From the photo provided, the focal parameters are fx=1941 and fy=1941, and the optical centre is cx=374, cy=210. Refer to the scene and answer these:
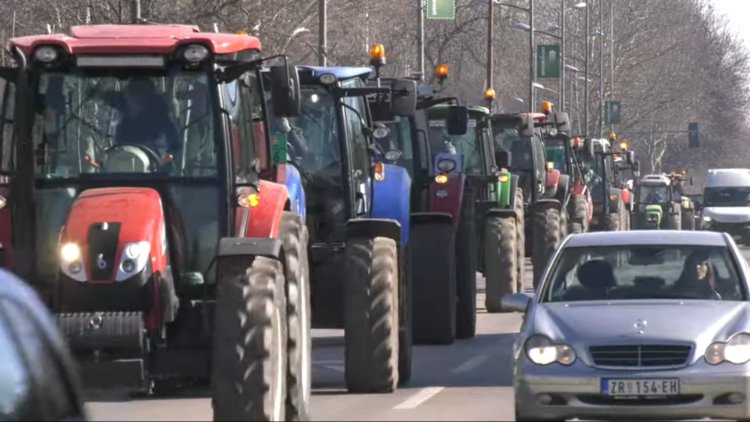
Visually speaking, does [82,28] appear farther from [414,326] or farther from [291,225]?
[414,326]

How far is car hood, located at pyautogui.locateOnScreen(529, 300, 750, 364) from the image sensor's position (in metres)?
11.4

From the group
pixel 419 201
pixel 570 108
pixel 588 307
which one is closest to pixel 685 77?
pixel 570 108

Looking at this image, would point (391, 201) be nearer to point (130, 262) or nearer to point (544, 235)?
point (130, 262)

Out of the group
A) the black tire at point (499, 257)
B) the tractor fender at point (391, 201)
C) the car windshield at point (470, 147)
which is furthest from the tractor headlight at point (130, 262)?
the car windshield at point (470, 147)

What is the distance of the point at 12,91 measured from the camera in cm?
1127

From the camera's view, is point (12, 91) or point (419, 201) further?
point (419, 201)

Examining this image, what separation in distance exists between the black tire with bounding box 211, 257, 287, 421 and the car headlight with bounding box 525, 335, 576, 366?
1887mm

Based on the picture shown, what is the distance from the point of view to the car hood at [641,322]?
37.3 ft

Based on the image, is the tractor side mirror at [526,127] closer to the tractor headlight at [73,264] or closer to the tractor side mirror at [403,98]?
the tractor side mirror at [403,98]

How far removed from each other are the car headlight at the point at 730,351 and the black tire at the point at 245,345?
2.66 metres

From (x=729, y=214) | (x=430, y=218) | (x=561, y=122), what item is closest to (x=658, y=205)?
(x=729, y=214)

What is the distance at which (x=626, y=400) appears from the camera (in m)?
11.2

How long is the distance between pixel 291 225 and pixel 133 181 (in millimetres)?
1040

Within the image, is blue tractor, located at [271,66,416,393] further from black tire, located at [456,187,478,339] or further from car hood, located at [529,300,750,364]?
black tire, located at [456,187,478,339]
